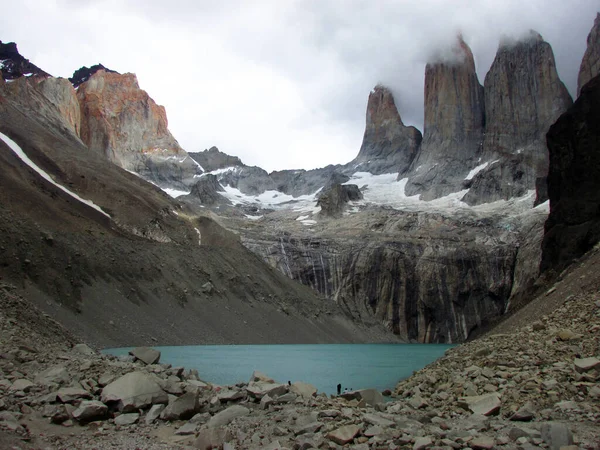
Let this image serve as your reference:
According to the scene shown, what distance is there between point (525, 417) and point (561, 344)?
4.38 metres

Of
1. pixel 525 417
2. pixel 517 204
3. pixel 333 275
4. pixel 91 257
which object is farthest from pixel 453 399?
pixel 517 204

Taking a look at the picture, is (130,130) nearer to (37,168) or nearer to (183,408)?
(37,168)

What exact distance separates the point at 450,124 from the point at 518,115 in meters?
18.4

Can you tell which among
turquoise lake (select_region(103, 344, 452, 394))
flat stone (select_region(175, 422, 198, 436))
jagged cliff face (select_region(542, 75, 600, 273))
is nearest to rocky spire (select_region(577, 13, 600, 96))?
jagged cliff face (select_region(542, 75, 600, 273))

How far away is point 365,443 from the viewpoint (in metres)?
8.62

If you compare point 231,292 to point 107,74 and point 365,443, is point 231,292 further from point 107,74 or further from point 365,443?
point 107,74

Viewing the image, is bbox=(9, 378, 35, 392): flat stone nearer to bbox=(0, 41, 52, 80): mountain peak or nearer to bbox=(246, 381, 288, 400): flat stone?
bbox=(246, 381, 288, 400): flat stone

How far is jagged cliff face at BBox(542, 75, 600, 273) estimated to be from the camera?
1531 inches

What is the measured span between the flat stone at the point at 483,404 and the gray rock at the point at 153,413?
6.01m

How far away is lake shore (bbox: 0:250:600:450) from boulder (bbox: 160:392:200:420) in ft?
0.06

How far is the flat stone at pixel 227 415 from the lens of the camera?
10016mm

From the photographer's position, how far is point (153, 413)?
1067 centimetres

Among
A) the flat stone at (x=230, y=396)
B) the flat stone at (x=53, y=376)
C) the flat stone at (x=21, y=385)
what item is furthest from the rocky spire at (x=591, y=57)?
the flat stone at (x=21, y=385)

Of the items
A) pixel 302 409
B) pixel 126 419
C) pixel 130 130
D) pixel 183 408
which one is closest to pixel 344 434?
pixel 302 409
